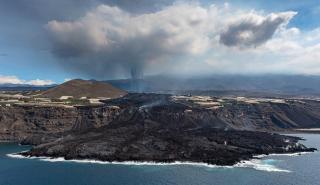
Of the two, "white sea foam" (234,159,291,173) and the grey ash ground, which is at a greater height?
the grey ash ground

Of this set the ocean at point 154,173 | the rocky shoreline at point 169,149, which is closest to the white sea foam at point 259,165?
the ocean at point 154,173

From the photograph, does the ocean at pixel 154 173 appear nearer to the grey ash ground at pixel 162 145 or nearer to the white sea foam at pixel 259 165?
the white sea foam at pixel 259 165

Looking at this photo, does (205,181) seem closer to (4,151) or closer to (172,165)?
(172,165)

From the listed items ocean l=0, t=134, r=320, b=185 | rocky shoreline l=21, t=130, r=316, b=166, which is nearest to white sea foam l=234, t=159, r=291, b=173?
ocean l=0, t=134, r=320, b=185

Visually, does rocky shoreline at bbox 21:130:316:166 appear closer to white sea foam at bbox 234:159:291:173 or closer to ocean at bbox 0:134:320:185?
white sea foam at bbox 234:159:291:173

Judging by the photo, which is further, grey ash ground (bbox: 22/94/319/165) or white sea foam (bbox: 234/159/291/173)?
grey ash ground (bbox: 22/94/319/165)

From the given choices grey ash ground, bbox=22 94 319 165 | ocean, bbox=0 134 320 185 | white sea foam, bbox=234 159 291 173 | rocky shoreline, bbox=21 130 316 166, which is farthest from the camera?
grey ash ground, bbox=22 94 319 165

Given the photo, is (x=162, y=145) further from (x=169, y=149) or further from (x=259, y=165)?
(x=259, y=165)

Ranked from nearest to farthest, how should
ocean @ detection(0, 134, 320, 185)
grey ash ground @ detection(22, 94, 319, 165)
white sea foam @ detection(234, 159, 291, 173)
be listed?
ocean @ detection(0, 134, 320, 185)
white sea foam @ detection(234, 159, 291, 173)
grey ash ground @ detection(22, 94, 319, 165)

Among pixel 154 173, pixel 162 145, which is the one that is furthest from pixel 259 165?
pixel 154 173
